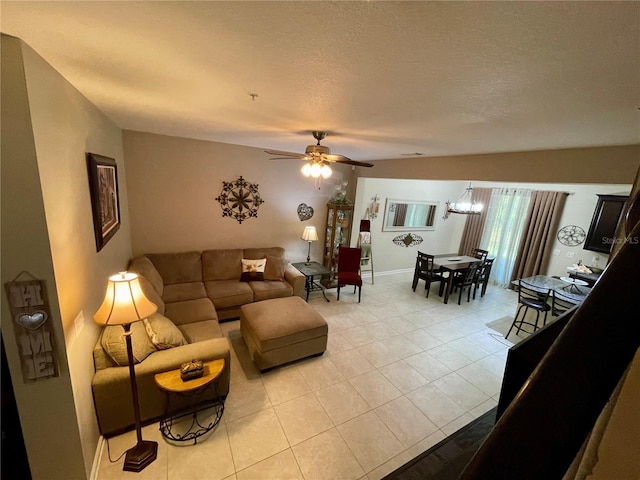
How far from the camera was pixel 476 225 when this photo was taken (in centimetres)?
677

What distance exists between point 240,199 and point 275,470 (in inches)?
142

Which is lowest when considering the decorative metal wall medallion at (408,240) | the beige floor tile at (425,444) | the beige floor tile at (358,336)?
the beige floor tile at (425,444)

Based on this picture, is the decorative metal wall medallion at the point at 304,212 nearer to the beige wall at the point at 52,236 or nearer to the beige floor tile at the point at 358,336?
the beige floor tile at the point at 358,336

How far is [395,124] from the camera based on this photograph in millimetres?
2113

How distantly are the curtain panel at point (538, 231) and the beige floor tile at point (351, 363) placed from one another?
4802 mm

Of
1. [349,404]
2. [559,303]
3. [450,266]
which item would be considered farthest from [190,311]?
[559,303]

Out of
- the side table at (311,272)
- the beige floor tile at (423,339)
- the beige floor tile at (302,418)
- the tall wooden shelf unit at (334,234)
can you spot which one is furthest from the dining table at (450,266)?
the beige floor tile at (302,418)

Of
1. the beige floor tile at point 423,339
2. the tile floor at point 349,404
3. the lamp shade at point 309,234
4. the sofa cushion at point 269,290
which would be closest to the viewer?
the tile floor at point 349,404

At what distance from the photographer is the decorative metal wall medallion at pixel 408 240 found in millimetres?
6470

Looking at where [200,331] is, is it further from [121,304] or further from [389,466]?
[389,466]

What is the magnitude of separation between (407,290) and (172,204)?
4685 millimetres

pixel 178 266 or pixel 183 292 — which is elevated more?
pixel 178 266

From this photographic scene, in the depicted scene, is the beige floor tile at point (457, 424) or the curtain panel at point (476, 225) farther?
the curtain panel at point (476, 225)

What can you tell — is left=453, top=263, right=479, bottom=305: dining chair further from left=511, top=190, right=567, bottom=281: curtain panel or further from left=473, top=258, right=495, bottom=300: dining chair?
left=511, top=190, right=567, bottom=281: curtain panel
